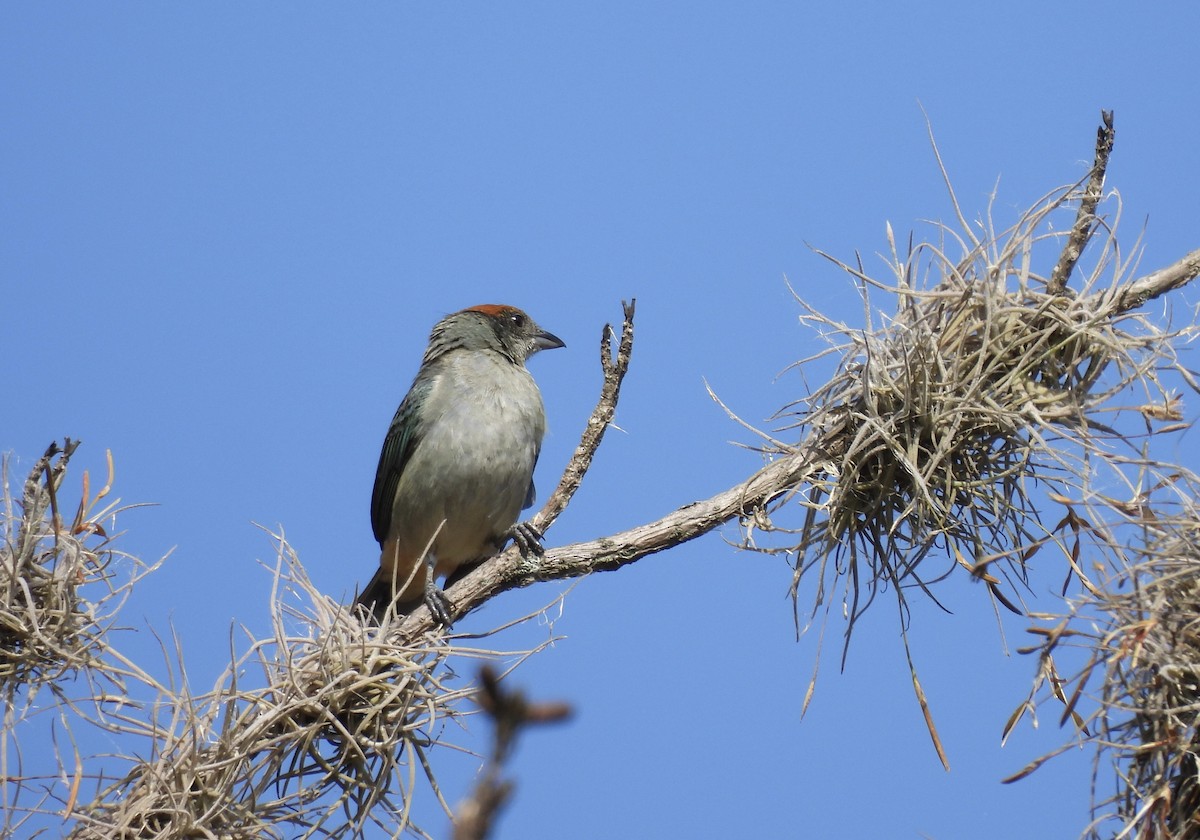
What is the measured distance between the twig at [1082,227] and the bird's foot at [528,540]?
7.10 feet

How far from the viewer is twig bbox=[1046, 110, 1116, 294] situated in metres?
3.97

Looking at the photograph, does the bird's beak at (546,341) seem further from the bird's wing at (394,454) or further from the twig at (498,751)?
the twig at (498,751)

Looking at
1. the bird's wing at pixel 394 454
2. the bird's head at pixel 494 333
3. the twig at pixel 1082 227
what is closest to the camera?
the twig at pixel 1082 227

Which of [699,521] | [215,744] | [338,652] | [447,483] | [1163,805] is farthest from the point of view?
[447,483]

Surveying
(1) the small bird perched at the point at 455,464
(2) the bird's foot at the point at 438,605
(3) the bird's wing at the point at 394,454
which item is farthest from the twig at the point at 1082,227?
(3) the bird's wing at the point at 394,454

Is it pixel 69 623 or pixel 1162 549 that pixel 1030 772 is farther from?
pixel 69 623

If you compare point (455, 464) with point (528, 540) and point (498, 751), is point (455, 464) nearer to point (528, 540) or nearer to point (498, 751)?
point (528, 540)

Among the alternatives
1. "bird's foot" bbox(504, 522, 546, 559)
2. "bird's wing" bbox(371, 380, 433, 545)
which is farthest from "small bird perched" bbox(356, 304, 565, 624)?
"bird's foot" bbox(504, 522, 546, 559)

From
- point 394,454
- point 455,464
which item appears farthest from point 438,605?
point 394,454

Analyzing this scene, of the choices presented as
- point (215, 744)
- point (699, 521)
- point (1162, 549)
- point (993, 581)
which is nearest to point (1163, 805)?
point (1162, 549)

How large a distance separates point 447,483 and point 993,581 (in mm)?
3199

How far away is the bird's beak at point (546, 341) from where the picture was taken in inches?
295

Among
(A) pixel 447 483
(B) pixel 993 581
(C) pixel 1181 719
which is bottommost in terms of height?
(C) pixel 1181 719

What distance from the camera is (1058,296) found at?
3.91m
